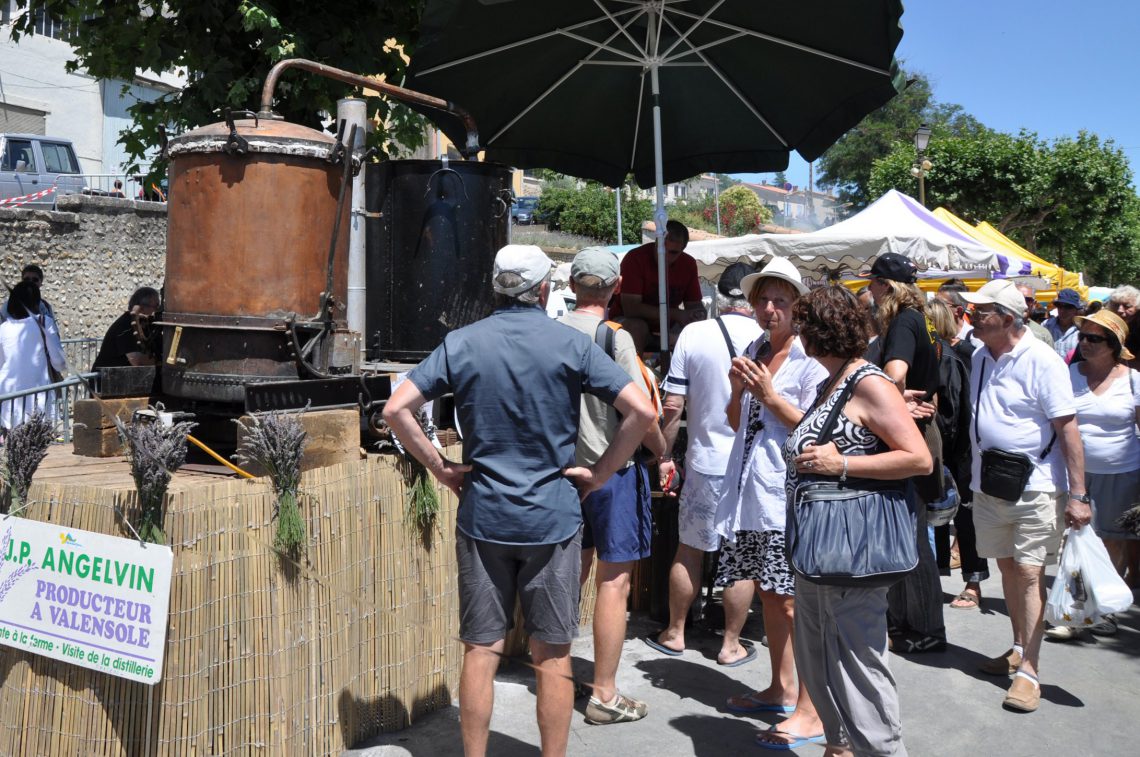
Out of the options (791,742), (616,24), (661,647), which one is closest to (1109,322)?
(661,647)

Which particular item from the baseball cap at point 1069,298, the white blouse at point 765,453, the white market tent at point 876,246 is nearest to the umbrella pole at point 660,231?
the white blouse at point 765,453

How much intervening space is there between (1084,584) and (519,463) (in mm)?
3159

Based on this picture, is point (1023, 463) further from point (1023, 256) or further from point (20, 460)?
point (1023, 256)

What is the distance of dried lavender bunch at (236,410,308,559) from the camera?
3.58m

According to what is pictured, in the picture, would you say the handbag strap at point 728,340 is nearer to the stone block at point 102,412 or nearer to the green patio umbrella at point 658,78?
the green patio umbrella at point 658,78

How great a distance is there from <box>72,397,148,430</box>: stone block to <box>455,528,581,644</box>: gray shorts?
2561 mm

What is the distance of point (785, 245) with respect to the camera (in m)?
12.2

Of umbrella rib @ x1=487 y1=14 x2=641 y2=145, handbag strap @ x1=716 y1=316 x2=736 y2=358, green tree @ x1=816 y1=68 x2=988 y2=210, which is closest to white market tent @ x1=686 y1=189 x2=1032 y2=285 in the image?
umbrella rib @ x1=487 y1=14 x2=641 y2=145

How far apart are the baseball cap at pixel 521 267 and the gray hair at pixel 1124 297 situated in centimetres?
560

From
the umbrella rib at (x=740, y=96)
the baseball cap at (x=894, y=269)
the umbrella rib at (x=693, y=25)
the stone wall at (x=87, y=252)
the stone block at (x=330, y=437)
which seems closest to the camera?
the stone block at (x=330, y=437)

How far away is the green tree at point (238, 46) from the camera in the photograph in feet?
27.5

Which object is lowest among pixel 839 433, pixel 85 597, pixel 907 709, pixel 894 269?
pixel 907 709

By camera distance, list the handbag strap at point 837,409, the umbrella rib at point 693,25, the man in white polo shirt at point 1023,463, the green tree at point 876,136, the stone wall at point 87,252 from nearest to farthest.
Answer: the handbag strap at point 837,409, the man in white polo shirt at point 1023,463, the umbrella rib at point 693,25, the stone wall at point 87,252, the green tree at point 876,136

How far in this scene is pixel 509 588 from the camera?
11.4ft
